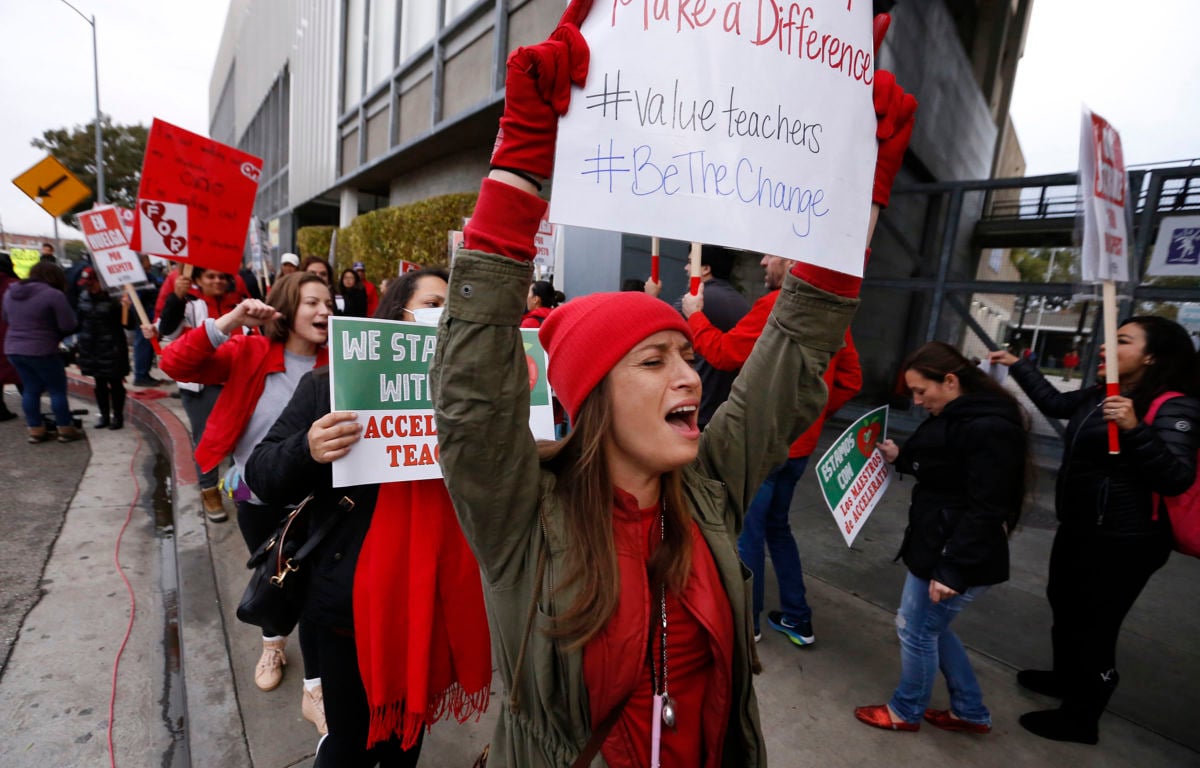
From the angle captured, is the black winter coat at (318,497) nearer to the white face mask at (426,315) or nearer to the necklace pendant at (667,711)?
the white face mask at (426,315)

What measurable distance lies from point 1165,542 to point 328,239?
Result: 890 inches

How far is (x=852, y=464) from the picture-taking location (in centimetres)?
275

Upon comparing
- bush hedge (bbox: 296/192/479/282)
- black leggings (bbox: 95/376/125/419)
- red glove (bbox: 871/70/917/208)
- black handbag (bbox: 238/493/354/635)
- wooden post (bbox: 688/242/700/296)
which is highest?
bush hedge (bbox: 296/192/479/282)

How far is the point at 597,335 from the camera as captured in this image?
1.25m

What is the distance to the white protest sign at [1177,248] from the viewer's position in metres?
5.76

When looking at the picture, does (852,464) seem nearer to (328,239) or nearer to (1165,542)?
(1165,542)

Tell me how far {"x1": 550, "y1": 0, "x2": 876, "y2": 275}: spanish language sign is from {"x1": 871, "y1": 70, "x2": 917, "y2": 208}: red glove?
0.03 meters

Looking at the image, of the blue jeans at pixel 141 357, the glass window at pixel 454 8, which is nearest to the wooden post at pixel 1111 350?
the glass window at pixel 454 8

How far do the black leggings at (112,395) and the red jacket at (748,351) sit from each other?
7.53 meters

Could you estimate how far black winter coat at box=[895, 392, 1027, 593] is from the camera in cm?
233

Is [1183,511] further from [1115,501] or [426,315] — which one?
[426,315]

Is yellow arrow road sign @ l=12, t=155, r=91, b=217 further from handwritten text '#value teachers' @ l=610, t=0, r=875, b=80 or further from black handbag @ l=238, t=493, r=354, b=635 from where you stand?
handwritten text '#value teachers' @ l=610, t=0, r=875, b=80

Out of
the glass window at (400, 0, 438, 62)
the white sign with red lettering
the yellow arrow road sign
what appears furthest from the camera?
the glass window at (400, 0, 438, 62)

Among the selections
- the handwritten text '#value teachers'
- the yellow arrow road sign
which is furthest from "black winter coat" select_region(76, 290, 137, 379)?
the handwritten text '#value teachers'
